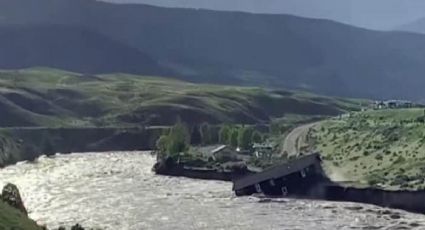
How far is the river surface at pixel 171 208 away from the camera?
323ft

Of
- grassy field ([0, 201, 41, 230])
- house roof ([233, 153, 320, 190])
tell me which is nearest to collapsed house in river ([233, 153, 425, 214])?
house roof ([233, 153, 320, 190])

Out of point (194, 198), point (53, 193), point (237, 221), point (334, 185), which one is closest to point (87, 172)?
point (53, 193)

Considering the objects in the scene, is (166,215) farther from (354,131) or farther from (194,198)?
(354,131)

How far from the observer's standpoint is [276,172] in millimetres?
135500

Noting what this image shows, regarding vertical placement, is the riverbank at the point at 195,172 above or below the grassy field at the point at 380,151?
below

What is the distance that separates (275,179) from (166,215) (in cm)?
3311

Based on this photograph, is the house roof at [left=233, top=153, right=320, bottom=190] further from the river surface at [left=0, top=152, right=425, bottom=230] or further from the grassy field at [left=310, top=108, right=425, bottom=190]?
the grassy field at [left=310, top=108, right=425, bottom=190]

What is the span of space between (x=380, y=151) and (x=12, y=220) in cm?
9887

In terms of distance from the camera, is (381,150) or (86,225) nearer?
(86,225)

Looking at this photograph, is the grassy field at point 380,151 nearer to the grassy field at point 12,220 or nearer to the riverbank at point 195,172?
the riverbank at point 195,172

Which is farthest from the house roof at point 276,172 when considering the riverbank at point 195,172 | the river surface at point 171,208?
the riverbank at point 195,172

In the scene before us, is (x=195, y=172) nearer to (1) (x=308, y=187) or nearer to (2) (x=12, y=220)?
(1) (x=308, y=187)

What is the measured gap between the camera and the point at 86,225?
95750 mm

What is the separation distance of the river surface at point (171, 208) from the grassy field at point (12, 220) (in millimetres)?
33918
